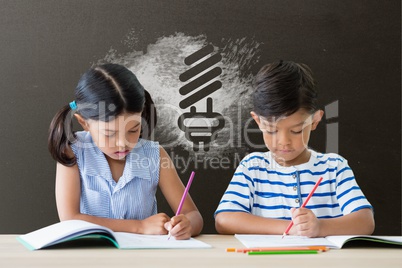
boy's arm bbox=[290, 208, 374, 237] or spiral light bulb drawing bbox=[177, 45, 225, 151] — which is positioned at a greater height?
spiral light bulb drawing bbox=[177, 45, 225, 151]

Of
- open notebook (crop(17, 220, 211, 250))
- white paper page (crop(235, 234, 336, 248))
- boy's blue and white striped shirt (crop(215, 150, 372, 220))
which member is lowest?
white paper page (crop(235, 234, 336, 248))

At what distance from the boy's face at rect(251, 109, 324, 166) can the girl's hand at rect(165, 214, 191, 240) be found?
39 centimetres

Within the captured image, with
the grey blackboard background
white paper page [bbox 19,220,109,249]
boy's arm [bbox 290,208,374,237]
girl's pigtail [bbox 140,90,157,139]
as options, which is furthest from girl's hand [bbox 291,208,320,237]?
the grey blackboard background

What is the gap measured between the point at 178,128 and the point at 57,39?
64 cm

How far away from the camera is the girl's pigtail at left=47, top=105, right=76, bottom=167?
1666 mm

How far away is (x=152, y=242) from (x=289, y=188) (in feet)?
2.00

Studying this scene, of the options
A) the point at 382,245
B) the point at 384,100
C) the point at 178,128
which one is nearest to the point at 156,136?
the point at 178,128

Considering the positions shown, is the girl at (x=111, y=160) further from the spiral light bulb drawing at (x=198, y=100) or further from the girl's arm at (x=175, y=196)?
the spiral light bulb drawing at (x=198, y=100)

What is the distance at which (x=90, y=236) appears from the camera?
114 centimetres

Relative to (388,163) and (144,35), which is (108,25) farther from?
(388,163)

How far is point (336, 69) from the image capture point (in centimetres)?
240

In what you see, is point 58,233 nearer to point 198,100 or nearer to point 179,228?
point 179,228

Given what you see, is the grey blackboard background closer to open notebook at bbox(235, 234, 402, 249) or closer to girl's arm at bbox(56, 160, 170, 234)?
girl's arm at bbox(56, 160, 170, 234)

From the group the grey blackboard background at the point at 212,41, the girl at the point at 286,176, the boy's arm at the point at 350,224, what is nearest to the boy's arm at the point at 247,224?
the girl at the point at 286,176
